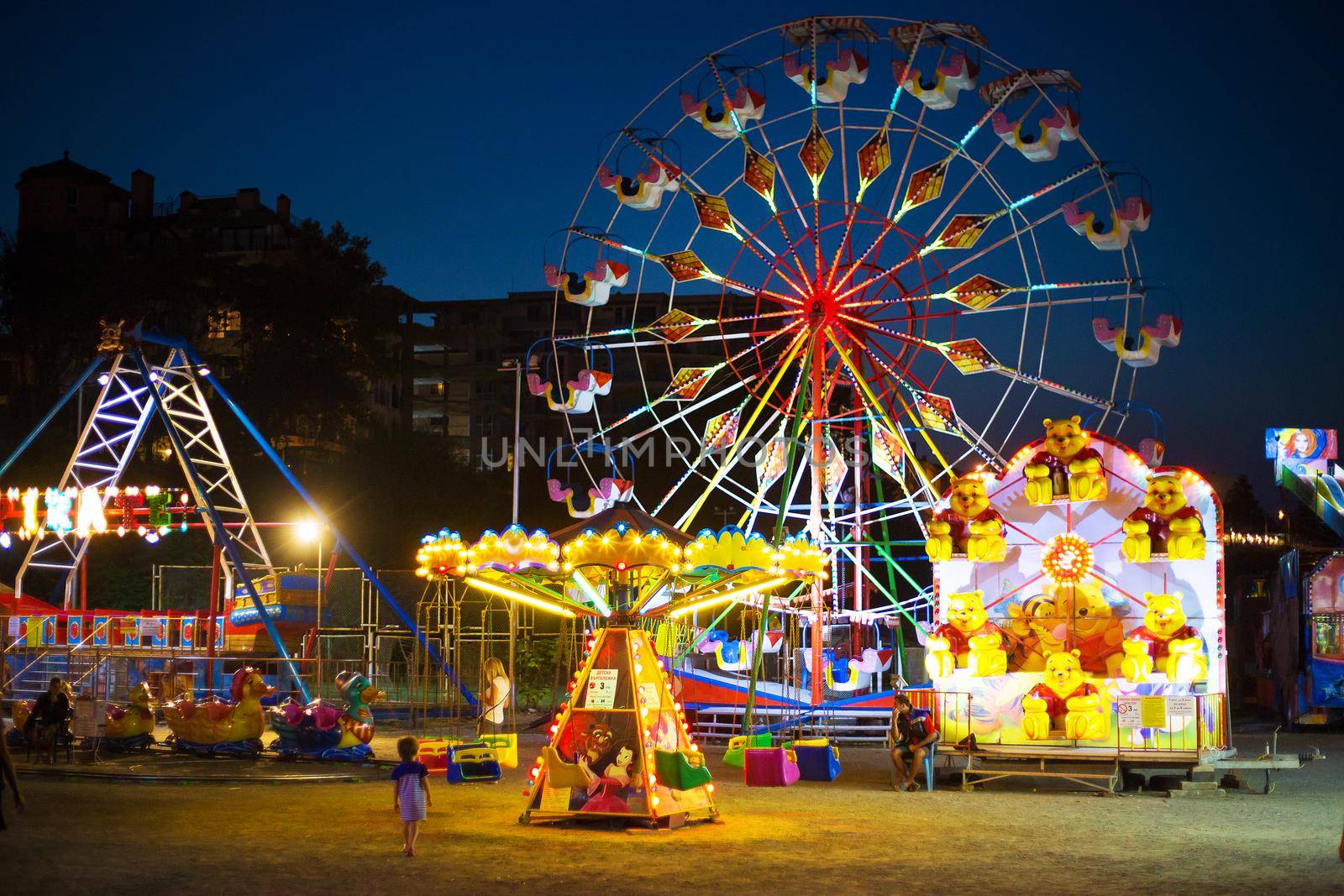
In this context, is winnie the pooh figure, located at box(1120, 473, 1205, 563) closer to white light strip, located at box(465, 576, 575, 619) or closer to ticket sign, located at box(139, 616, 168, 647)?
white light strip, located at box(465, 576, 575, 619)

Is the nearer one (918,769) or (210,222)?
(918,769)

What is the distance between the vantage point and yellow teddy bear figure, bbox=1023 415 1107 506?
21297 millimetres

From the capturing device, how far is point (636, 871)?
1249 cm

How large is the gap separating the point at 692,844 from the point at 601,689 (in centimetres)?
237

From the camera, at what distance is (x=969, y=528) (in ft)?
72.0

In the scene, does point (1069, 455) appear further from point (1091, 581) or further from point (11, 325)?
point (11, 325)

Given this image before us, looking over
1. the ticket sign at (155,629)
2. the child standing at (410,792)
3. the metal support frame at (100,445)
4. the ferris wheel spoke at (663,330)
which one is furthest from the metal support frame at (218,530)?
the child standing at (410,792)

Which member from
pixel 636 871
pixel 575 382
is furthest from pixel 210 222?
pixel 636 871

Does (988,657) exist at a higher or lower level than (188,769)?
higher

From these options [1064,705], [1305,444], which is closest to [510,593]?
[1064,705]

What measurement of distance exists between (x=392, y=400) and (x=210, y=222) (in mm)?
15123

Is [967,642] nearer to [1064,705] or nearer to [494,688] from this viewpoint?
[1064,705]

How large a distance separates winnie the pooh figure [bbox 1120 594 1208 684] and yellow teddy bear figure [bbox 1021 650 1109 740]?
0.65 meters

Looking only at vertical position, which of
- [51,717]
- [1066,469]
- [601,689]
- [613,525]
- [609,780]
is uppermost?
[1066,469]
